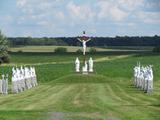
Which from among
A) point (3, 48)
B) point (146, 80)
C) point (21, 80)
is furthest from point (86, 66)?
point (3, 48)

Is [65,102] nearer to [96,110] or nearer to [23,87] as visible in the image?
[96,110]

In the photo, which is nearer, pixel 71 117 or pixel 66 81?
pixel 71 117

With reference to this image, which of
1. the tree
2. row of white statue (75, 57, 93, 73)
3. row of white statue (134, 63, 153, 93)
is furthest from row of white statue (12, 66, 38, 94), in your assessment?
the tree

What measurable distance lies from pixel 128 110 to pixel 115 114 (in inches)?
82.3

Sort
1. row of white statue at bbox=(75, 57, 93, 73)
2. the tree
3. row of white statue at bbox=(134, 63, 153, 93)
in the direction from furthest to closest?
1. the tree
2. row of white statue at bbox=(75, 57, 93, 73)
3. row of white statue at bbox=(134, 63, 153, 93)

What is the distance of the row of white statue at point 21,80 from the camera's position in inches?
1818

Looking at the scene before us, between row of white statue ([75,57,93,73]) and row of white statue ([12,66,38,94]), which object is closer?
row of white statue ([12,66,38,94])

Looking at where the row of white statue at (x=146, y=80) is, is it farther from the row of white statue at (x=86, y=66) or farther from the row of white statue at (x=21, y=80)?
the row of white statue at (x=86, y=66)

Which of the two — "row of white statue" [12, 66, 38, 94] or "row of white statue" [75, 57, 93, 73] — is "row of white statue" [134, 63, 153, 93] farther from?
"row of white statue" [75, 57, 93, 73]

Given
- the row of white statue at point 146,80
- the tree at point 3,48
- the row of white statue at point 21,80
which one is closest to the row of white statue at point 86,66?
the row of white statue at point 21,80

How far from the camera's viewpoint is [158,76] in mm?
71938

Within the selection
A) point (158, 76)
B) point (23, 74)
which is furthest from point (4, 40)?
point (23, 74)

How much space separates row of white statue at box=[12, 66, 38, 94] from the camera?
152ft

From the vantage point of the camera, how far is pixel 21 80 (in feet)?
160
